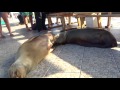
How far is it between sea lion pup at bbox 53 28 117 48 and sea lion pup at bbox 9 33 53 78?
0.57 m

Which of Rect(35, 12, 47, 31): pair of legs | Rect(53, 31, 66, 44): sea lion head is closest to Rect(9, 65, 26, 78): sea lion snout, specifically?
Rect(53, 31, 66, 44): sea lion head

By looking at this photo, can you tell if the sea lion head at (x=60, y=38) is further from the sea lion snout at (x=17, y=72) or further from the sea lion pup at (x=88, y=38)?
the sea lion snout at (x=17, y=72)

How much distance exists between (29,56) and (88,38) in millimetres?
1705

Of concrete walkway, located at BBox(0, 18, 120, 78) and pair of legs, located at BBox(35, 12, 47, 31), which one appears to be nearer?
concrete walkway, located at BBox(0, 18, 120, 78)

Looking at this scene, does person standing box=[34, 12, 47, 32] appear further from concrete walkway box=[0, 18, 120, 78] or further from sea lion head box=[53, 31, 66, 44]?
concrete walkway box=[0, 18, 120, 78]

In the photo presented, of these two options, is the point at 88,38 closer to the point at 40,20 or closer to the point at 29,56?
the point at 29,56

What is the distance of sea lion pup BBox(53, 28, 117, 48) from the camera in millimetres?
3998

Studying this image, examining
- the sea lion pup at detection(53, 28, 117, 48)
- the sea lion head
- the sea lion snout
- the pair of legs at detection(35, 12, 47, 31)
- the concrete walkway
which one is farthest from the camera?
the pair of legs at detection(35, 12, 47, 31)

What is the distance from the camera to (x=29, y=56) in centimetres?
298

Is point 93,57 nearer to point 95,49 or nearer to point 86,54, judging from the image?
point 86,54
